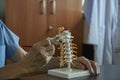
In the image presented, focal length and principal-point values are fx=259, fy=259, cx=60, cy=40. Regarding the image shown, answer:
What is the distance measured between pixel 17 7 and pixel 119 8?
97 cm

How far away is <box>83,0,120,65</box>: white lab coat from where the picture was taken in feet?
7.86

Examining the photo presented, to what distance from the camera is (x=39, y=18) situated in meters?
2.36

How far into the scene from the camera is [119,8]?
2486mm

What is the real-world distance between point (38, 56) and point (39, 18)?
1.48 metres

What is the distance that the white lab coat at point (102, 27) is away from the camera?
2.39 metres

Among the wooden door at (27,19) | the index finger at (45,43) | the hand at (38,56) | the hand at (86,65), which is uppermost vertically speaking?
the wooden door at (27,19)

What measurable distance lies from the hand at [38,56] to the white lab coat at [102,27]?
1.53m

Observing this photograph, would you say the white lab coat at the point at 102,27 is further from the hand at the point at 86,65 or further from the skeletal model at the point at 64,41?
the skeletal model at the point at 64,41

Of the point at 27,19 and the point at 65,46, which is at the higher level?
the point at 27,19

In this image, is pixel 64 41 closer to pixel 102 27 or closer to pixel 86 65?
pixel 86 65

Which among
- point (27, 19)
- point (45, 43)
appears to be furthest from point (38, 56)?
point (27, 19)

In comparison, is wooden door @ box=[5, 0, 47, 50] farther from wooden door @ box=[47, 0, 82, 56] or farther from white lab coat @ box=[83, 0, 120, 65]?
white lab coat @ box=[83, 0, 120, 65]

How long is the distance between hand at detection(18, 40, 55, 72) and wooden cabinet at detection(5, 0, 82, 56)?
1323 mm

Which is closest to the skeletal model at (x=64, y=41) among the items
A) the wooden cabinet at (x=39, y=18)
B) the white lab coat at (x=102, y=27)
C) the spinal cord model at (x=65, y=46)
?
the spinal cord model at (x=65, y=46)
